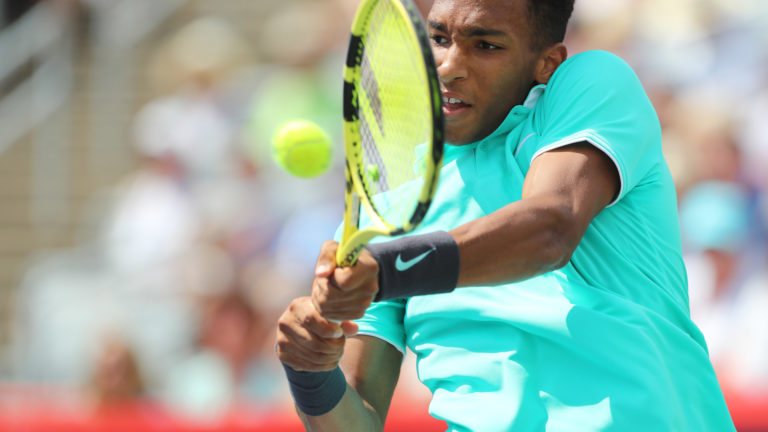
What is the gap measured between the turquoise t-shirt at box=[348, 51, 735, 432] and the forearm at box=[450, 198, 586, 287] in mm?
225

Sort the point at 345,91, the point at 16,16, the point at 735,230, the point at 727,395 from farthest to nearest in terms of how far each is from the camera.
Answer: the point at 16,16
the point at 735,230
the point at 727,395
the point at 345,91

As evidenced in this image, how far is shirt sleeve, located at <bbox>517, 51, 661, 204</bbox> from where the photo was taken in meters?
2.10

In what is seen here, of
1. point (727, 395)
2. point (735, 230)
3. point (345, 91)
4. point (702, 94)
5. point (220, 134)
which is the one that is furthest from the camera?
point (220, 134)

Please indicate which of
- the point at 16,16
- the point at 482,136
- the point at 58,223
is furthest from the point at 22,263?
the point at 482,136

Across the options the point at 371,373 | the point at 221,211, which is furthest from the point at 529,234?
the point at 221,211

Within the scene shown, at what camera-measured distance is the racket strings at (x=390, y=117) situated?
7.00 feet

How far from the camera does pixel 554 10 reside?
8.05 ft

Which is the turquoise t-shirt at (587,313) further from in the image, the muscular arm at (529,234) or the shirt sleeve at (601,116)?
the muscular arm at (529,234)

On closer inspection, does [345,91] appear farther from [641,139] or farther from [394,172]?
[641,139]

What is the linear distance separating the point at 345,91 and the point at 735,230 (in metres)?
3.67

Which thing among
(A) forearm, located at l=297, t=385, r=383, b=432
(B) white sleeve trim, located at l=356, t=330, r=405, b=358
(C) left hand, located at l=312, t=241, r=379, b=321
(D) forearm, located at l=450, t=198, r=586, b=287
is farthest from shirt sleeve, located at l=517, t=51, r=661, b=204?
(A) forearm, located at l=297, t=385, r=383, b=432

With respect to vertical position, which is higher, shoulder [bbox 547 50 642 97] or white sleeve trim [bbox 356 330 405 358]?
shoulder [bbox 547 50 642 97]

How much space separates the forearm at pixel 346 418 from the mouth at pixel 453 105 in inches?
28.8

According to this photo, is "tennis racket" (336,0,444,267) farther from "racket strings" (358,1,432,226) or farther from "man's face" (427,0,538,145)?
"man's face" (427,0,538,145)
